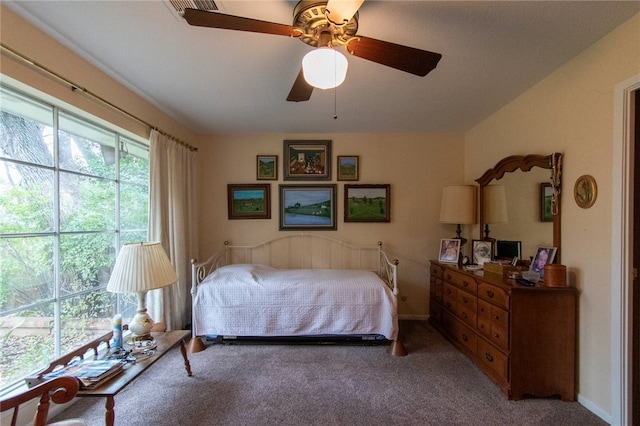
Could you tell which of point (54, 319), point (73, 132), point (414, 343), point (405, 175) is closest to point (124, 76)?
point (73, 132)

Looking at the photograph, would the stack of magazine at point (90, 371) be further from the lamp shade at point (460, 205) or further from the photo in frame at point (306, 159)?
the lamp shade at point (460, 205)

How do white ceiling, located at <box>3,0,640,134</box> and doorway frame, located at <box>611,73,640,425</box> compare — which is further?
doorway frame, located at <box>611,73,640,425</box>

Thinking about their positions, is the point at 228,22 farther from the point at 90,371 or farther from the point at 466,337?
the point at 466,337

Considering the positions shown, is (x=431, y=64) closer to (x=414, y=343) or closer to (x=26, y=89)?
(x=26, y=89)

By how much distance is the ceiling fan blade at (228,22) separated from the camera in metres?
1.12

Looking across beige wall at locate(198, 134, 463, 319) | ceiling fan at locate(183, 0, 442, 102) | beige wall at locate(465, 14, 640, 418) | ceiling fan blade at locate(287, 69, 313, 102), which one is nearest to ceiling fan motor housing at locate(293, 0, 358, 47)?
ceiling fan at locate(183, 0, 442, 102)

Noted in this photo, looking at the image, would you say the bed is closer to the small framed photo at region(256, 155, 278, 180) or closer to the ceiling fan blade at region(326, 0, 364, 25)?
the small framed photo at region(256, 155, 278, 180)

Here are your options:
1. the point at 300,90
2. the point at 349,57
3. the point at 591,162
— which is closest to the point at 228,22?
the point at 300,90

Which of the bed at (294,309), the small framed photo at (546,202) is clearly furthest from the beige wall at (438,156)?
the bed at (294,309)

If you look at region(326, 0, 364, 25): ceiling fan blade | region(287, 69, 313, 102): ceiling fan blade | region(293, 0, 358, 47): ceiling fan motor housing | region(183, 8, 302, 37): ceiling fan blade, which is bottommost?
region(287, 69, 313, 102): ceiling fan blade

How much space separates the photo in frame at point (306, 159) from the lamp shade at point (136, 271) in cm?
203

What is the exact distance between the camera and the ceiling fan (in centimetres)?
112

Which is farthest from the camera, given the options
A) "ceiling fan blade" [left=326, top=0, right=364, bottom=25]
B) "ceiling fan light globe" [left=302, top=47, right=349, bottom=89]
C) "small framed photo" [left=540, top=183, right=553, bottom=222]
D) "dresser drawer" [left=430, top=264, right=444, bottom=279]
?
"dresser drawer" [left=430, top=264, right=444, bottom=279]

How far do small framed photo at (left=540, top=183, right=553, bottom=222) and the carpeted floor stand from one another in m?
1.31
